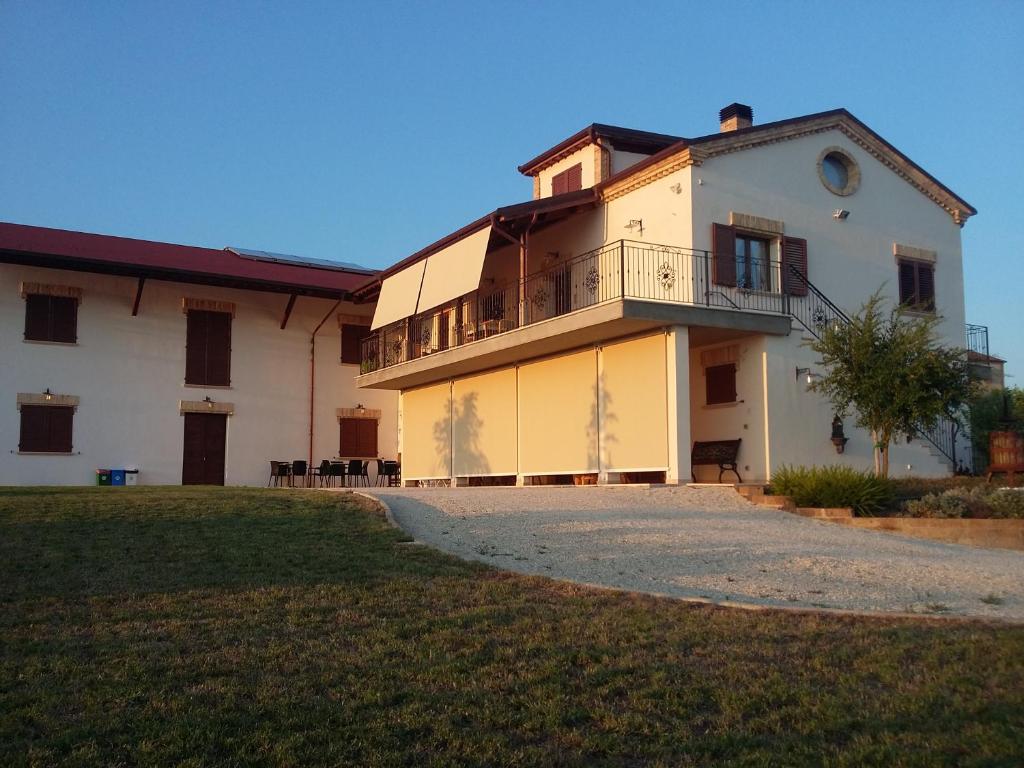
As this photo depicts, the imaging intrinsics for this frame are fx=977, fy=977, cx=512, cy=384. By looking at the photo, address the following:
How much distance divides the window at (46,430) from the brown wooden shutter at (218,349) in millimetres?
3641

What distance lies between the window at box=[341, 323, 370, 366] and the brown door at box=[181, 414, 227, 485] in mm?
4110

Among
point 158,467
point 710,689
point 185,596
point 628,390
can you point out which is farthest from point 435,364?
point 710,689

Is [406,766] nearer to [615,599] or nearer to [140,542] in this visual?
[615,599]

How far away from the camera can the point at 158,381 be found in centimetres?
2559

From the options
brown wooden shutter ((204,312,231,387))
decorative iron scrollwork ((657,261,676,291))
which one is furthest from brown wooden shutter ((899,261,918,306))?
brown wooden shutter ((204,312,231,387))

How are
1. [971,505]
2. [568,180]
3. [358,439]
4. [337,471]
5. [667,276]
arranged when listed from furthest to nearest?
[358,439]
[337,471]
[568,180]
[667,276]
[971,505]

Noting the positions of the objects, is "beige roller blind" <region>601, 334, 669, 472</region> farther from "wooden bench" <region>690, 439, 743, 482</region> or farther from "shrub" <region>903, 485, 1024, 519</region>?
"shrub" <region>903, 485, 1024, 519</region>

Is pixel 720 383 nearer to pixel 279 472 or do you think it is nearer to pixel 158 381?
pixel 279 472

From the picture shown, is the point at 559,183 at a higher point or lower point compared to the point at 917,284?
higher

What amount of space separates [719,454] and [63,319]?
16747 mm

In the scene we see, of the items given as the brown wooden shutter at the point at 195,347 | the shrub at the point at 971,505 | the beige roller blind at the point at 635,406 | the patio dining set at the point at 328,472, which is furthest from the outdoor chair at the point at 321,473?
the shrub at the point at 971,505

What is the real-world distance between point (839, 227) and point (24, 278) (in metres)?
19.3

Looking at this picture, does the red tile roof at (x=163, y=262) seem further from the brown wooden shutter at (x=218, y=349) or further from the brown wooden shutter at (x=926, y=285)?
the brown wooden shutter at (x=926, y=285)

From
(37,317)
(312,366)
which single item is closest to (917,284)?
(312,366)
